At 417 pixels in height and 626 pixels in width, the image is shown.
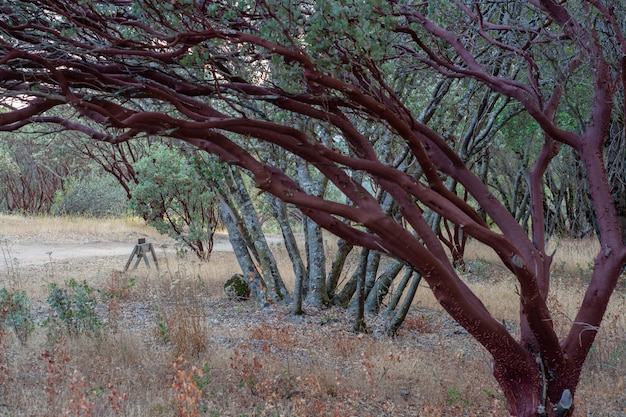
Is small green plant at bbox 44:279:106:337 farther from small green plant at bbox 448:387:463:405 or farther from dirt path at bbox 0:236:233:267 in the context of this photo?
dirt path at bbox 0:236:233:267

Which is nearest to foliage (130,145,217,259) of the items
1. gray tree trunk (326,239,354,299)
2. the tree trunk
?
gray tree trunk (326,239,354,299)

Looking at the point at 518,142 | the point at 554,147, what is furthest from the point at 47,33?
the point at 518,142

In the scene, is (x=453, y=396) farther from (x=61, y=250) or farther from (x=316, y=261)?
(x=61, y=250)

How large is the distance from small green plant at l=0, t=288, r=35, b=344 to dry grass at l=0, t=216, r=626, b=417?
117mm

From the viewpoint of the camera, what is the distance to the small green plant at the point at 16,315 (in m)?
6.33

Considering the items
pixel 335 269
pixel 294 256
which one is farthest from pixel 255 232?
pixel 335 269

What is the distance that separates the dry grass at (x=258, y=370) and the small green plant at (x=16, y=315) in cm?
12

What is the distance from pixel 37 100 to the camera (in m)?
4.10

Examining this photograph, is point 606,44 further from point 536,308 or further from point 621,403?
point 621,403

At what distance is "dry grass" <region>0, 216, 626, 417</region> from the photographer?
473cm

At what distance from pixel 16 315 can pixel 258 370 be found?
8.54 ft

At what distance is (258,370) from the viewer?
217 inches

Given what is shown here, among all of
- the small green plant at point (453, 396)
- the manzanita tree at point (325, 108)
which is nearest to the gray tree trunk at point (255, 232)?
the small green plant at point (453, 396)

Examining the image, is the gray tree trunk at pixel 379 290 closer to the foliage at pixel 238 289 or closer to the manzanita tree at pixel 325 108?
the foliage at pixel 238 289
